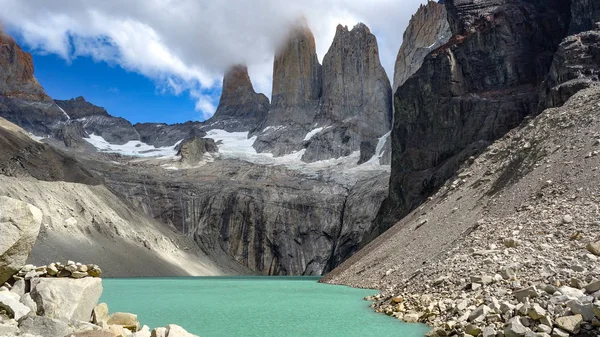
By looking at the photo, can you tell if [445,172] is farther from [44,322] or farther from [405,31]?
[405,31]

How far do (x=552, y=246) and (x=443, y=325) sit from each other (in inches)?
223

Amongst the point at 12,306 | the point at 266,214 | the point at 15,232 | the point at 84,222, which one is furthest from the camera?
the point at 266,214

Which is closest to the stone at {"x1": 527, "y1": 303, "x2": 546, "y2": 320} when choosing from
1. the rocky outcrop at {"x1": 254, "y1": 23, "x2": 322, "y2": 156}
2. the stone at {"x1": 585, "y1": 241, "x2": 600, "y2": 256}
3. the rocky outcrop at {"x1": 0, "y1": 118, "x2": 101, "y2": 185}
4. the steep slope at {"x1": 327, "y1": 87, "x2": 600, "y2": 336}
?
the steep slope at {"x1": 327, "y1": 87, "x2": 600, "y2": 336}

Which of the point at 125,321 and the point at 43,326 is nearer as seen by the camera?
the point at 43,326

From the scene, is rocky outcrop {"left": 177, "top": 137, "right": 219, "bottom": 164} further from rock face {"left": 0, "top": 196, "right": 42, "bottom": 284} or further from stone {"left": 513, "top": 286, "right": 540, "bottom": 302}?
stone {"left": 513, "top": 286, "right": 540, "bottom": 302}

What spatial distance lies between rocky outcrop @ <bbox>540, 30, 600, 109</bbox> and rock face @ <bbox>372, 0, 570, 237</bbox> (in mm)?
4826

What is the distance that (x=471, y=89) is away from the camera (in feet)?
189

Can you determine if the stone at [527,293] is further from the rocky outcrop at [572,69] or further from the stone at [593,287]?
the rocky outcrop at [572,69]

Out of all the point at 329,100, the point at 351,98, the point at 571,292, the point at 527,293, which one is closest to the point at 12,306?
the point at 527,293

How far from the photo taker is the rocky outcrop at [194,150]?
413ft

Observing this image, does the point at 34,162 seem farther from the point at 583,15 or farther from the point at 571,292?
the point at 571,292

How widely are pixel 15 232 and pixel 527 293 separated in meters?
11.5

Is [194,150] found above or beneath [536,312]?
above

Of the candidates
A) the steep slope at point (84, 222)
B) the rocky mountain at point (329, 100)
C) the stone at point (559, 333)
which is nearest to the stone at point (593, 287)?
the stone at point (559, 333)
